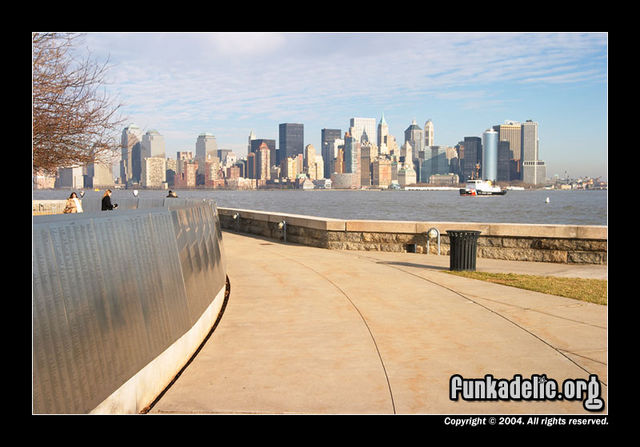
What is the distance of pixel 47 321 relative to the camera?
373 cm

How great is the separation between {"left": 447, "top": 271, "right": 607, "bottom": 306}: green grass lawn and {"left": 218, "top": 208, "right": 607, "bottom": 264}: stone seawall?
9.28 ft

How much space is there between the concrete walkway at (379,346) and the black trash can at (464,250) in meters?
1.03

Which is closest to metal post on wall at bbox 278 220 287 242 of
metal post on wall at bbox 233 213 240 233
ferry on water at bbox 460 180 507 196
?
metal post on wall at bbox 233 213 240 233

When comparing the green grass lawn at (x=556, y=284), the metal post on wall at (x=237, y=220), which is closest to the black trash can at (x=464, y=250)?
the green grass lawn at (x=556, y=284)

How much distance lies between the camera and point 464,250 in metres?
12.9

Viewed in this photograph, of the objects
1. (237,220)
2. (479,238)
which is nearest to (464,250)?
(479,238)

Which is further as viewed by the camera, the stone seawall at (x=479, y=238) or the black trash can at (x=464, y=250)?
the stone seawall at (x=479, y=238)

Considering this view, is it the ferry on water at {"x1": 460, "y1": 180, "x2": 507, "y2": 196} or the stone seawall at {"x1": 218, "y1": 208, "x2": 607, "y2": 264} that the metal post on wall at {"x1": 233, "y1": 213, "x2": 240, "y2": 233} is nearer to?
the stone seawall at {"x1": 218, "y1": 208, "x2": 607, "y2": 264}

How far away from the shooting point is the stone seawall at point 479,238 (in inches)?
570

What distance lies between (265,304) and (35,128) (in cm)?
885

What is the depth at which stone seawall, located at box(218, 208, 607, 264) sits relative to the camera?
14.5 m

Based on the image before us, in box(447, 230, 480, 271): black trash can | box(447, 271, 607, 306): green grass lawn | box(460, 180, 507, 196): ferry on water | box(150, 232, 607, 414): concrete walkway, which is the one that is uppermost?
box(460, 180, 507, 196): ferry on water

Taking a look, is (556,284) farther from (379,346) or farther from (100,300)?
(100,300)

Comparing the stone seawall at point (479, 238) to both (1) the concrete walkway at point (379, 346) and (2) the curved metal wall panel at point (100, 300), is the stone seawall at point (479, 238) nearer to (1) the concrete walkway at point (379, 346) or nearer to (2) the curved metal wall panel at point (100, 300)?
(1) the concrete walkway at point (379, 346)
